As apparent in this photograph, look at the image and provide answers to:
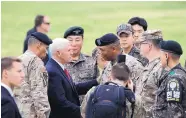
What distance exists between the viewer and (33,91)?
9.24 meters

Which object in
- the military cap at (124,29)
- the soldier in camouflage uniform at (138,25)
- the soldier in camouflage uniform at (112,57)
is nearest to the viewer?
the soldier in camouflage uniform at (112,57)

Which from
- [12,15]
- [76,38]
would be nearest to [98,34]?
[12,15]

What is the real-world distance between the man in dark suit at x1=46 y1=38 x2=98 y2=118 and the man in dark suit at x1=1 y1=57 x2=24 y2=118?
A: 4.68 feet

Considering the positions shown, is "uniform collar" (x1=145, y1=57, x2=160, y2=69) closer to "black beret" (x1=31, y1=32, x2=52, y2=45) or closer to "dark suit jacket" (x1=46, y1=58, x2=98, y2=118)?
"dark suit jacket" (x1=46, y1=58, x2=98, y2=118)

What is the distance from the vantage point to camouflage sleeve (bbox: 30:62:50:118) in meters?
9.14

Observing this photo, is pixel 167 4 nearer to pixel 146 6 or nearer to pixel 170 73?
pixel 146 6

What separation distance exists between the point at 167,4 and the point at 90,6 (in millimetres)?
4059

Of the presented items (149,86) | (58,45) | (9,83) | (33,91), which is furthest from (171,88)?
(9,83)

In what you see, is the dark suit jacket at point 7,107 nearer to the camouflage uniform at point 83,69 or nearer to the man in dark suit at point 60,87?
the man in dark suit at point 60,87

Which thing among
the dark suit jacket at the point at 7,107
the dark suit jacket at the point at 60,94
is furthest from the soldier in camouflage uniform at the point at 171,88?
the dark suit jacket at the point at 7,107

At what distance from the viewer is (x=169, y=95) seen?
28.1 ft

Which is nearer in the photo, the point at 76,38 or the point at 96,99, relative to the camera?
the point at 96,99

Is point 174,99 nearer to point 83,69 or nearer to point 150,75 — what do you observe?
point 150,75

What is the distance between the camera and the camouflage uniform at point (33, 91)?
915 centimetres
